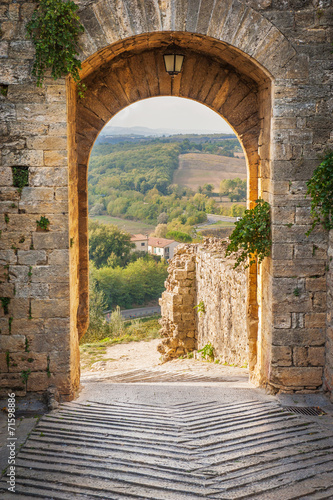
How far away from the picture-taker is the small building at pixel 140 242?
36.7 m

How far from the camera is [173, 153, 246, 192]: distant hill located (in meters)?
35.3

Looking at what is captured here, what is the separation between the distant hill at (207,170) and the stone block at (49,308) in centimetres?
3099

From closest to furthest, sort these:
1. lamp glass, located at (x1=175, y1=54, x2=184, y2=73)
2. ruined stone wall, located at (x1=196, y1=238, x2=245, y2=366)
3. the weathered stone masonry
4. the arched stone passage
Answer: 1. the weathered stone masonry
2. lamp glass, located at (x1=175, y1=54, x2=184, y2=73)
3. the arched stone passage
4. ruined stone wall, located at (x1=196, y1=238, x2=245, y2=366)

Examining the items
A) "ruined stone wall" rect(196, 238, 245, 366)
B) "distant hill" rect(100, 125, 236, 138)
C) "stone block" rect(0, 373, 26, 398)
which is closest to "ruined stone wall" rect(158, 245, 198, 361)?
"ruined stone wall" rect(196, 238, 245, 366)

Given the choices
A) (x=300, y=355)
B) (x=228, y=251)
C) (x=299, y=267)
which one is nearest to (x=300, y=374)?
(x=300, y=355)

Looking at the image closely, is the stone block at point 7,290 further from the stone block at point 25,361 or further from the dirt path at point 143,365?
the dirt path at point 143,365

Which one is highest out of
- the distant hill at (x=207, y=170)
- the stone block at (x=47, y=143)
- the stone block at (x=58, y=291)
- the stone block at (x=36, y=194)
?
the distant hill at (x=207, y=170)

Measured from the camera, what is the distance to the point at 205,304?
10.2 metres

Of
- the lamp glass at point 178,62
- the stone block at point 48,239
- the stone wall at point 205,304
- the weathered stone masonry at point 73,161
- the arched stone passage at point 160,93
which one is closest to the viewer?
the weathered stone masonry at point 73,161

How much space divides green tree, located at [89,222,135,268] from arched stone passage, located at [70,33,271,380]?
29339 mm

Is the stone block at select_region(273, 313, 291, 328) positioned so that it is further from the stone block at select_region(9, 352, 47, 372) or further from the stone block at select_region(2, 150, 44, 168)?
the stone block at select_region(2, 150, 44, 168)

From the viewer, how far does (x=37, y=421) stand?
4695mm

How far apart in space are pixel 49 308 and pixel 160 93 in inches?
121

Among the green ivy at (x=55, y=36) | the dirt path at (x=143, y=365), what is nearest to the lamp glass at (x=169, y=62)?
the green ivy at (x=55, y=36)
